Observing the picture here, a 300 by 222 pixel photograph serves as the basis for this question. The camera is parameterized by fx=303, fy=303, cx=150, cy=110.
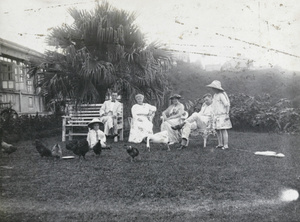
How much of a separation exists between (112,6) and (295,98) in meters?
6.76

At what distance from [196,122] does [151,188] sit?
3.93m

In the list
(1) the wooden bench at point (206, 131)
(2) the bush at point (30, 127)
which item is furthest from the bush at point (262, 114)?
(2) the bush at point (30, 127)

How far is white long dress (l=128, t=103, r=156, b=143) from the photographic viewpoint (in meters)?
7.79

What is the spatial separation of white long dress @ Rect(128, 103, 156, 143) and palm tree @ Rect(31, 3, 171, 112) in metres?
1.16

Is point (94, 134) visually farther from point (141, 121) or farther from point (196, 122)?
point (196, 122)

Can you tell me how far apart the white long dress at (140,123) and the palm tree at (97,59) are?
116cm

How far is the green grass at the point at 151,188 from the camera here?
2.82 meters

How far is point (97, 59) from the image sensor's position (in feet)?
28.9

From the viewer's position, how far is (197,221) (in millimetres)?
2705

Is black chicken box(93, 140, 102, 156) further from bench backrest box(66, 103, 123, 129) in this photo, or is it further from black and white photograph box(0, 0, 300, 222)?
bench backrest box(66, 103, 123, 129)

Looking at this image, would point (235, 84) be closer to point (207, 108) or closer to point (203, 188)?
point (207, 108)

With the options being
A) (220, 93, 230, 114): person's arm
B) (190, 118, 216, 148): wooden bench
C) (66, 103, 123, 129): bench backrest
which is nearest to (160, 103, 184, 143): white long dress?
(190, 118, 216, 148): wooden bench

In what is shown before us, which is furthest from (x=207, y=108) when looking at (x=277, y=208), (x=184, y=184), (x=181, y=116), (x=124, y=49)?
(x=277, y=208)

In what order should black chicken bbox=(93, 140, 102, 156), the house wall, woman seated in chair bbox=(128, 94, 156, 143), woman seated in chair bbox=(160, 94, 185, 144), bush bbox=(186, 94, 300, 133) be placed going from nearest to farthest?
black chicken bbox=(93, 140, 102, 156) → woman seated in chair bbox=(160, 94, 185, 144) → woman seated in chair bbox=(128, 94, 156, 143) → the house wall → bush bbox=(186, 94, 300, 133)
